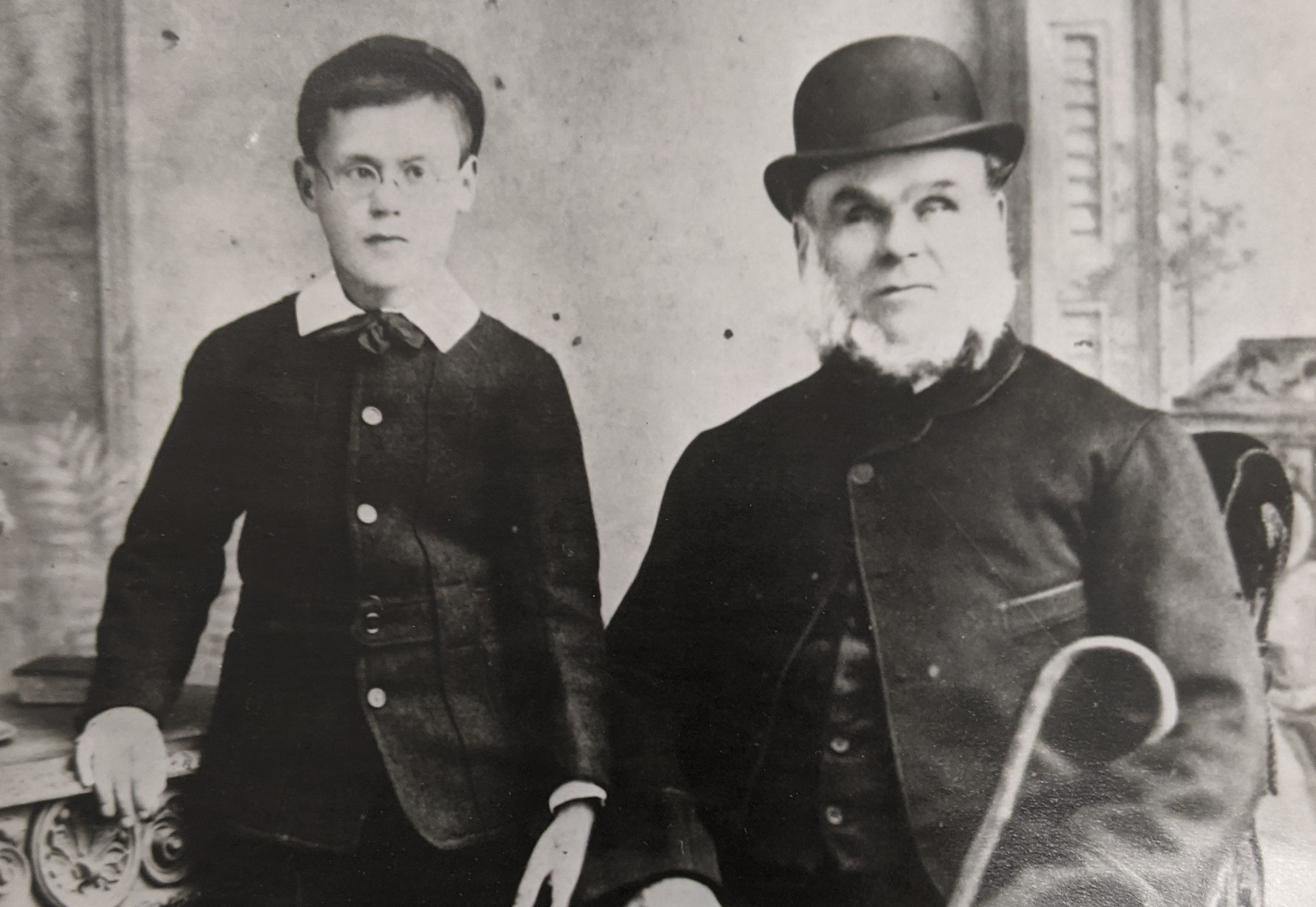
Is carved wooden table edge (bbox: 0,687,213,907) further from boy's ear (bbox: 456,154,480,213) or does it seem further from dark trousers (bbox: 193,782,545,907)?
boy's ear (bbox: 456,154,480,213)

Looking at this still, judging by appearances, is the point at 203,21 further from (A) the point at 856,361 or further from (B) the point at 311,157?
(A) the point at 856,361

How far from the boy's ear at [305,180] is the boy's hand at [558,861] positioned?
1100 mm

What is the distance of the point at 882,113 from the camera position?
5.95 feet

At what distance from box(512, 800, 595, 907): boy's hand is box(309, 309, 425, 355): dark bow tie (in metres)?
0.81

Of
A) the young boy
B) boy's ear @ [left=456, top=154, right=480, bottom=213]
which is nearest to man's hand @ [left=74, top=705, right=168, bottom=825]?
the young boy

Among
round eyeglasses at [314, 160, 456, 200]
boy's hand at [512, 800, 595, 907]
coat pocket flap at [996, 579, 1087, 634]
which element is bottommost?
boy's hand at [512, 800, 595, 907]

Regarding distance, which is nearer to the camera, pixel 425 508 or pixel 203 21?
pixel 425 508

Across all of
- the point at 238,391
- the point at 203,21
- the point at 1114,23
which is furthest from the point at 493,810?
the point at 1114,23

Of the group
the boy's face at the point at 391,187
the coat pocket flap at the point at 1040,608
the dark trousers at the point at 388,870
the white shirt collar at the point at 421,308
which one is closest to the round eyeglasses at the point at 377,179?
the boy's face at the point at 391,187

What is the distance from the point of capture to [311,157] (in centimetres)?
190

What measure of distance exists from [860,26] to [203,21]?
1134 mm

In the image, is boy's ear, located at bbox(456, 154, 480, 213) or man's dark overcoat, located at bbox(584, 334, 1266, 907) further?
boy's ear, located at bbox(456, 154, 480, 213)

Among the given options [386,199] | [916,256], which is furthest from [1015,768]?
[386,199]

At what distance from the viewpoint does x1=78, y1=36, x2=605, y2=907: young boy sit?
5.94 feet
